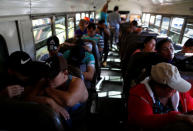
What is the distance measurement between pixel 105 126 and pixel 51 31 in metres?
2.12

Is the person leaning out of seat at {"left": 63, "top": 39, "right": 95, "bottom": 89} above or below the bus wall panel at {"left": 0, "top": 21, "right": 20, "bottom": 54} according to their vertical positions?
below

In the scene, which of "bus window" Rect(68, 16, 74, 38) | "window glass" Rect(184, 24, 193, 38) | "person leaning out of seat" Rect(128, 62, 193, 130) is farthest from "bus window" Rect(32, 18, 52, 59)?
"window glass" Rect(184, 24, 193, 38)

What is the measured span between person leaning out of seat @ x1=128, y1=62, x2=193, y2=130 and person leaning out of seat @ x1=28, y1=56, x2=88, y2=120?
495 mm

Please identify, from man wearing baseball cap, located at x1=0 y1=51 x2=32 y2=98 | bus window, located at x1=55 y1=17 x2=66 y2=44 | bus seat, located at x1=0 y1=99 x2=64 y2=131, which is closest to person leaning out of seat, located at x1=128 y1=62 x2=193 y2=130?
bus seat, located at x1=0 y1=99 x2=64 y2=131

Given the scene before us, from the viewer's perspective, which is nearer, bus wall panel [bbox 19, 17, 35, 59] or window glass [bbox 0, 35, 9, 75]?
window glass [bbox 0, 35, 9, 75]

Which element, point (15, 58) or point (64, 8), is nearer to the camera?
point (15, 58)

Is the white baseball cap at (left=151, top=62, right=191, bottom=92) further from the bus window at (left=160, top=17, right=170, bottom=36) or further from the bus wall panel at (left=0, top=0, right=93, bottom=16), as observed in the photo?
the bus window at (left=160, top=17, right=170, bottom=36)

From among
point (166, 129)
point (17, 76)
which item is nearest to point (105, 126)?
point (17, 76)

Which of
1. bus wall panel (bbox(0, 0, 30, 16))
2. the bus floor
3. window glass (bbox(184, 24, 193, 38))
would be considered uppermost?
bus wall panel (bbox(0, 0, 30, 16))

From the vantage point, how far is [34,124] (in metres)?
0.85

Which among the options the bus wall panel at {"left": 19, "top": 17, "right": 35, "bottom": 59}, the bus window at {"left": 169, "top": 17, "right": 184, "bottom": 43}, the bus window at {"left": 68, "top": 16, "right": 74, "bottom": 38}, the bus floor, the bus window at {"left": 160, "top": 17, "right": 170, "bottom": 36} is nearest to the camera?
the bus wall panel at {"left": 19, "top": 17, "right": 35, "bottom": 59}

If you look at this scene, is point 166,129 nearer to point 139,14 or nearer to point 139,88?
point 139,88

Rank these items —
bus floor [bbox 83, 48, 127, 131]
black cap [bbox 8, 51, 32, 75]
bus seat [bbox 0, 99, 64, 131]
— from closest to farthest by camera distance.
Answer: bus seat [bbox 0, 99, 64, 131], black cap [bbox 8, 51, 32, 75], bus floor [bbox 83, 48, 127, 131]

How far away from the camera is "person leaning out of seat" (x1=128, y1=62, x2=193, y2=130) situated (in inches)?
44.0
